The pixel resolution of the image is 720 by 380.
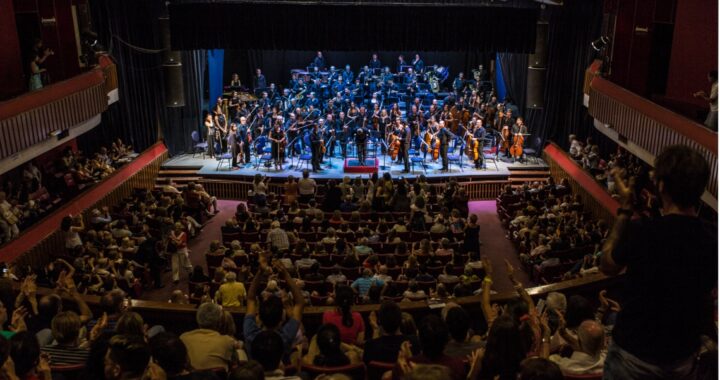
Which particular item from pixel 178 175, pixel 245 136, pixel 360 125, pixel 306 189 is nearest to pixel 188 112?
pixel 178 175

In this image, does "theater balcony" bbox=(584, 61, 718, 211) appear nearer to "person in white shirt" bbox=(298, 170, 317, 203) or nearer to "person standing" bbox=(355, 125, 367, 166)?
"person standing" bbox=(355, 125, 367, 166)

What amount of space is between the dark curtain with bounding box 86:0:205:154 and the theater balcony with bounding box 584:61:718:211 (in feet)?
34.5

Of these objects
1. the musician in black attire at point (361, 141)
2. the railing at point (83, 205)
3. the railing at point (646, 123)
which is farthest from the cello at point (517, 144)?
the railing at point (83, 205)

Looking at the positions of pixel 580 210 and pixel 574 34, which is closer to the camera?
pixel 580 210

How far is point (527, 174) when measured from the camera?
17.5 meters

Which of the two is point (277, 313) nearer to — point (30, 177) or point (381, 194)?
point (381, 194)

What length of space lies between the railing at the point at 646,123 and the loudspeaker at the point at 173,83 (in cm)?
1019

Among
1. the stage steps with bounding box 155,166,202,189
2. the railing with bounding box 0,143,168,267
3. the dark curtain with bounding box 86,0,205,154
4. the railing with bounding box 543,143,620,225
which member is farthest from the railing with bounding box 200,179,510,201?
the dark curtain with bounding box 86,0,205,154

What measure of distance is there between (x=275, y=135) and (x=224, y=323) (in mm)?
12261

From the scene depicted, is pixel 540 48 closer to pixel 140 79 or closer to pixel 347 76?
pixel 347 76

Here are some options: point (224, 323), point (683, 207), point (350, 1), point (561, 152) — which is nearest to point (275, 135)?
point (350, 1)

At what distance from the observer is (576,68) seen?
1800 cm

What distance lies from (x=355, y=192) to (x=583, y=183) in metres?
4.86

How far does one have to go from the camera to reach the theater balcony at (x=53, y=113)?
12.0 meters
